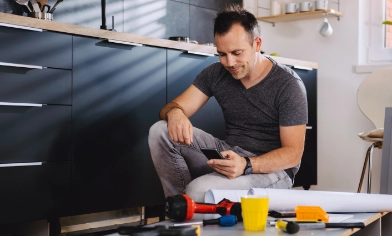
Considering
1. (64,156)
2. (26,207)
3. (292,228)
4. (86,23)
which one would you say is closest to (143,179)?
(64,156)

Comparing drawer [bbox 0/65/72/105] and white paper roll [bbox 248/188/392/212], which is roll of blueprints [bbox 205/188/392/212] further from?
drawer [bbox 0/65/72/105]

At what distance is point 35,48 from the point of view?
101 inches

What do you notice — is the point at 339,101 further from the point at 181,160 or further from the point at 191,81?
the point at 181,160

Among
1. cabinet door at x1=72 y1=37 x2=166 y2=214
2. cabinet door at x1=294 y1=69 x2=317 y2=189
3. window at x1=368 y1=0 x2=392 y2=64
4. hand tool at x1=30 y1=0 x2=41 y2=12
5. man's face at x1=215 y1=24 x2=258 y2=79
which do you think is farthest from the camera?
window at x1=368 y1=0 x2=392 y2=64

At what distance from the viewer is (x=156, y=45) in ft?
10.3

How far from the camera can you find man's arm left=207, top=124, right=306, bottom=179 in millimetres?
1925

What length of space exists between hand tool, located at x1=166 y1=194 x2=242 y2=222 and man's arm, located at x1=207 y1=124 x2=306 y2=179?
1.38 ft

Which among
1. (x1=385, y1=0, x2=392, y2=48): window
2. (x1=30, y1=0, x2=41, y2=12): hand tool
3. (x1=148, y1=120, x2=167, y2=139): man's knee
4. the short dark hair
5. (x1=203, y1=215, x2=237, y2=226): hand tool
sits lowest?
(x1=203, y1=215, x2=237, y2=226): hand tool

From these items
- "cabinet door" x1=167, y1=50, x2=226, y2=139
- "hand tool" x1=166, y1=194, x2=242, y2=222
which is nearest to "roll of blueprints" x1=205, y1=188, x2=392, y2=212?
"hand tool" x1=166, y1=194, x2=242, y2=222

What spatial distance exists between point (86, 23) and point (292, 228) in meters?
2.46

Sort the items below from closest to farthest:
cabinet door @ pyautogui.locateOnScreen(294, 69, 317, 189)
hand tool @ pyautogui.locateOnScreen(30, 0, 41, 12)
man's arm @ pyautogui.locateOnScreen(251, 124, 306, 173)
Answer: man's arm @ pyautogui.locateOnScreen(251, 124, 306, 173)
hand tool @ pyautogui.locateOnScreen(30, 0, 41, 12)
cabinet door @ pyautogui.locateOnScreen(294, 69, 317, 189)

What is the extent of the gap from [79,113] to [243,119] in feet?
2.82

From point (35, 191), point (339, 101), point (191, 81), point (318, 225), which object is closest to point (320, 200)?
point (318, 225)

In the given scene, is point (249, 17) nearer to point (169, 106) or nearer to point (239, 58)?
point (239, 58)
